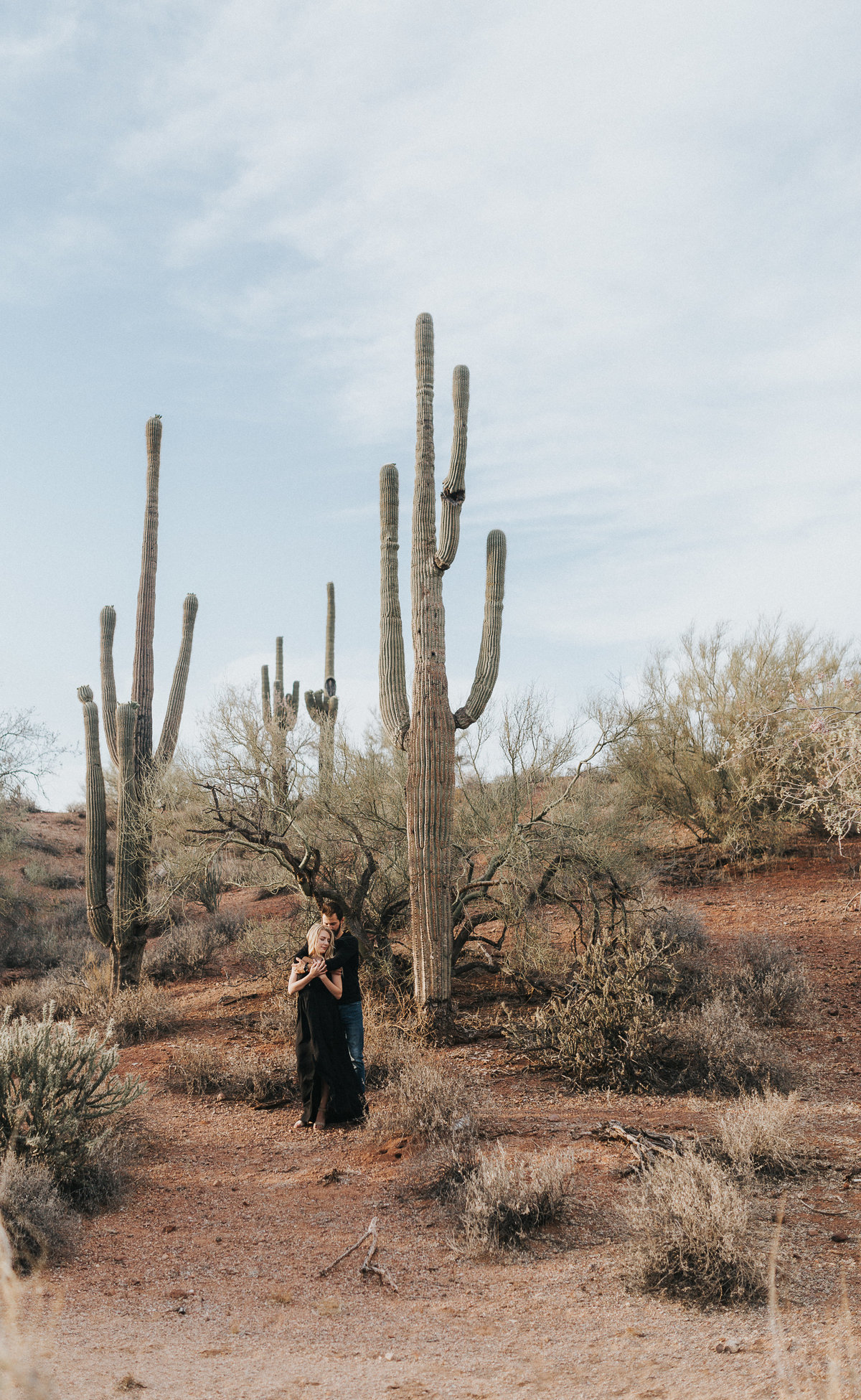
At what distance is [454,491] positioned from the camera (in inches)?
390

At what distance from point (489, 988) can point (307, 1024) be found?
4.44 m

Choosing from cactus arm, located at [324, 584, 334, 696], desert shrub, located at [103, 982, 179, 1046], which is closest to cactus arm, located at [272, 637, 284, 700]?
cactus arm, located at [324, 584, 334, 696]

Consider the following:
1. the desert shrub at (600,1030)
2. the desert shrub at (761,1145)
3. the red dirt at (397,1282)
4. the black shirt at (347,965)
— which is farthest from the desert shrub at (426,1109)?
the desert shrub at (761,1145)

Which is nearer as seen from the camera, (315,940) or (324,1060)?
(324,1060)

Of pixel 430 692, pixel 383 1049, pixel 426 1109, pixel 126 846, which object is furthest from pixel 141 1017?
pixel 426 1109

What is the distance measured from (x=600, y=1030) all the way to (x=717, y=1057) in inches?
38.3

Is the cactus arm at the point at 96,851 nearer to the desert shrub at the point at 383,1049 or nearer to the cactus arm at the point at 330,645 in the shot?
the desert shrub at the point at 383,1049

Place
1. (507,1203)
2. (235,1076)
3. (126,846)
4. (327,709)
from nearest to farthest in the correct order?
1. (507,1203)
2. (235,1076)
3. (126,846)
4. (327,709)

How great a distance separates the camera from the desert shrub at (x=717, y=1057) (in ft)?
24.8

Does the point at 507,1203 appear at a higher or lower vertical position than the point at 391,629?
lower

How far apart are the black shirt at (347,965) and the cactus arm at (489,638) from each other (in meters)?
3.25

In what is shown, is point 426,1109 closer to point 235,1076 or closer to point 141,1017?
point 235,1076

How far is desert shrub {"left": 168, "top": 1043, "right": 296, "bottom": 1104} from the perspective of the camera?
26.5 ft

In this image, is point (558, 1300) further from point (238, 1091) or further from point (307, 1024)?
point (238, 1091)
